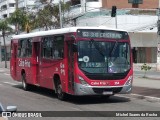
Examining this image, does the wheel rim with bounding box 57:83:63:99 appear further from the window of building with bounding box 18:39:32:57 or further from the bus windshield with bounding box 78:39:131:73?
the window of building with bounding box 18:39:32:57

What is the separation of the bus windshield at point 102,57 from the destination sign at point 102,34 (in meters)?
0.23

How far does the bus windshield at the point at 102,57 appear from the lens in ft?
53.3

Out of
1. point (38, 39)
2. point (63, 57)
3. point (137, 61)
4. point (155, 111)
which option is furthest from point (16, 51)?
point (137, 61)

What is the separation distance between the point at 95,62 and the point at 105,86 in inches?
37.5

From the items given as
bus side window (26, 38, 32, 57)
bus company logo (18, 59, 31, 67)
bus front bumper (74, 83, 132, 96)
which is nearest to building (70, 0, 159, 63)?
bus company logo (18, 59, 31, 67)

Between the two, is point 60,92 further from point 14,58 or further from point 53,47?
point 14,58

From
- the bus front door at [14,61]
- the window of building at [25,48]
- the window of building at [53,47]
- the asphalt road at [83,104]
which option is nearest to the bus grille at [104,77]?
the asphalt road at [83,104]

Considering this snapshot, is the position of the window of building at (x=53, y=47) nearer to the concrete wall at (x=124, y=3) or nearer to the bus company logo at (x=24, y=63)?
the bus company logo at (x=24, y=63)

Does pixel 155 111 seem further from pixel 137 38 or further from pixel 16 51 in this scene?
pixel 137 38

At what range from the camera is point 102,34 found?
16.8 metres

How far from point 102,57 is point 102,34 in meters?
0.92

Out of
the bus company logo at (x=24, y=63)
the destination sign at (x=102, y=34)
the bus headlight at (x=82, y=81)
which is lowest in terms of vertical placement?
the bus company logo at (x=24, y=63)

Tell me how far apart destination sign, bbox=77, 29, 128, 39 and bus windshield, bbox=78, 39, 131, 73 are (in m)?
0.23

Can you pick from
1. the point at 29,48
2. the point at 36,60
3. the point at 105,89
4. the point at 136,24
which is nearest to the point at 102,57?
the point at 105,89
